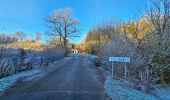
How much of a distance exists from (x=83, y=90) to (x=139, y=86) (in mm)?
3814

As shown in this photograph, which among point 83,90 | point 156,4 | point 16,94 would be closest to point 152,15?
point 156,4

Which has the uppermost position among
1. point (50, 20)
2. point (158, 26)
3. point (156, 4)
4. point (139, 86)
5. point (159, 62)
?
point (50, 20)

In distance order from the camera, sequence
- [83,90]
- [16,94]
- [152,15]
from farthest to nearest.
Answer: [152,15] → [83,90] → [16,94]

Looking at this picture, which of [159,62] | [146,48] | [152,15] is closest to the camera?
[159,62]

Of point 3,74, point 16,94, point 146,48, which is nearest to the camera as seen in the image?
point 16,94

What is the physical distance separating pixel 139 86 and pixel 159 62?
454 cm

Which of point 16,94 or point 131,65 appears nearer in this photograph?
point 16,94

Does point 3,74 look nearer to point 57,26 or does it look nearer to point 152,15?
point 152,15

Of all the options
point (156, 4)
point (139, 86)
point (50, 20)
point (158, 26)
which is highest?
point (50, 20)

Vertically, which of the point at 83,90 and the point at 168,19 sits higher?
the point at 168,19

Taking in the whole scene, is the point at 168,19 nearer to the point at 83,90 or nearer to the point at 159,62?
the point at 159,62

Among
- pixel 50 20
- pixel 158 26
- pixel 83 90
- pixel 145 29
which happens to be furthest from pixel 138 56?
pixel 50 20

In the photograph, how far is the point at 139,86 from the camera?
1297 centimetres

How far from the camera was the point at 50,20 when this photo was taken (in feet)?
184
